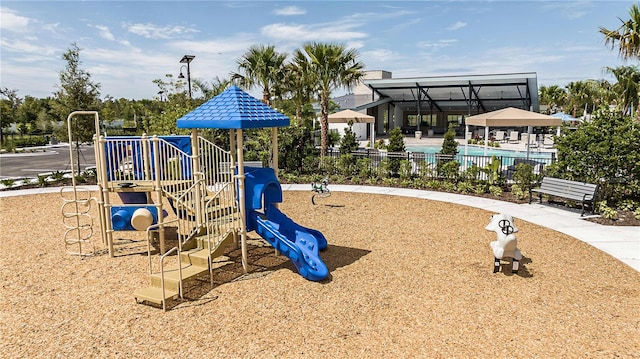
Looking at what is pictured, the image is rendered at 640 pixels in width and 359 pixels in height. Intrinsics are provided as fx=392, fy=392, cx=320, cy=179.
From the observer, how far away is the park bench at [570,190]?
11289 mm

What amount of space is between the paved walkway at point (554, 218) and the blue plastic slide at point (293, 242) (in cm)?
624

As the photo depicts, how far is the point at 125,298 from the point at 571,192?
1214 centimetres

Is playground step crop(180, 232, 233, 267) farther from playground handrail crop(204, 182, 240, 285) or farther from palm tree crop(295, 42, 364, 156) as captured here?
palm tree crop(295, 42, 364, 156)

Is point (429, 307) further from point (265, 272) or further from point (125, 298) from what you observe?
point (125, 298)

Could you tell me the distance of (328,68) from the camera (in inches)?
785

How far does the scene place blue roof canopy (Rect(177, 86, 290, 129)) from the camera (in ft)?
22.2

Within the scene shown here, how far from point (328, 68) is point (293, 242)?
14.1 metres

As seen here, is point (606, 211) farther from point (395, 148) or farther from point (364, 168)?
point (364, 168)

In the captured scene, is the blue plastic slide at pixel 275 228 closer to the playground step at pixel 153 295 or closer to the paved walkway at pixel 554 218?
the playground step at pixel 153 295

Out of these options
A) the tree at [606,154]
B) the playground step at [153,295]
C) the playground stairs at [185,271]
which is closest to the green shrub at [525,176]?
the tree at [606,154]

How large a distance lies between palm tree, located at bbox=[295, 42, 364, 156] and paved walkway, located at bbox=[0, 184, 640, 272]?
583 centimetres

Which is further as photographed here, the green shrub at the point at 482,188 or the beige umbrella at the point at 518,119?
the beige umbrella at the point at 518,119

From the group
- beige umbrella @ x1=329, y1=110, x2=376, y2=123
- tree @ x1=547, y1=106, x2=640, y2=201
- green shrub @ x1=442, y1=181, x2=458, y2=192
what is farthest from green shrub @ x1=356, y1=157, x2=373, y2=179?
tree @ x1=547, y1=106, x2=640, y2=201

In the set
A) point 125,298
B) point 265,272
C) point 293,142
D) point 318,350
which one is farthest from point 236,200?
point 293,142
